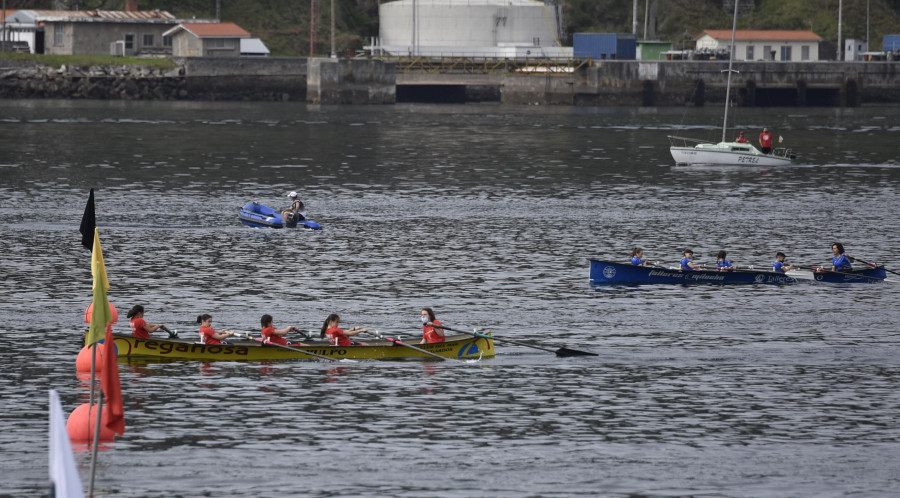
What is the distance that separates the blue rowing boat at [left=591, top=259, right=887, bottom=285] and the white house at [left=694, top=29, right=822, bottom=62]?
135099 mm

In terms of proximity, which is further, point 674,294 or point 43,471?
point 674,294

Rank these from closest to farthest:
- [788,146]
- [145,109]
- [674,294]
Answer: [674,294] → [788,146] → [145,109]

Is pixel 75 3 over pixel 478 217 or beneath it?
over

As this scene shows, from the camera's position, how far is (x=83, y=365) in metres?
39.4

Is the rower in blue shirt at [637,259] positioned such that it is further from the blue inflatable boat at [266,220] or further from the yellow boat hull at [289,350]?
the blue inflatable boat at [266,220]

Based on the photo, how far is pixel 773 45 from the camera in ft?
617

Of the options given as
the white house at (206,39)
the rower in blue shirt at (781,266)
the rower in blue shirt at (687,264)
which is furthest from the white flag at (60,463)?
the white house at (206,39)

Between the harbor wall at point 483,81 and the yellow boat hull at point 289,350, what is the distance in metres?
134

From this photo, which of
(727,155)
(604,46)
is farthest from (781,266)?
(604,46)

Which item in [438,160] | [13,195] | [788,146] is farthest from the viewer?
[788,146]

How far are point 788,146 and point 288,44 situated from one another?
89824 mm

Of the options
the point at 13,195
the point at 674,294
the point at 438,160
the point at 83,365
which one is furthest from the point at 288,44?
the point at 83,365

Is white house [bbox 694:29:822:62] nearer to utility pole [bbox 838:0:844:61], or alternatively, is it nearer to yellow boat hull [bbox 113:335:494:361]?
utility pole [bbox 838:0:844:61]

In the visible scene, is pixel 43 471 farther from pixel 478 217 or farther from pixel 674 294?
pixel 478 217
